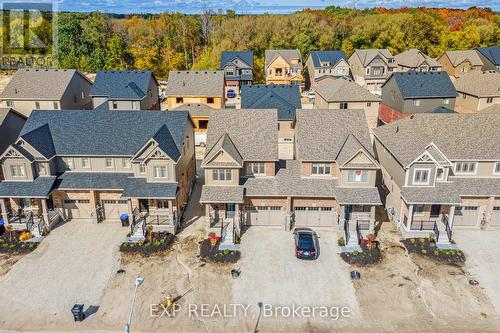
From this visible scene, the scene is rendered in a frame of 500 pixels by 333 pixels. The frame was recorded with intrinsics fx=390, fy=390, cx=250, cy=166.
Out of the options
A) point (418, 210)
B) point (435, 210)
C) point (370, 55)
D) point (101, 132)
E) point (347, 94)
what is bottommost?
point (435, 210)

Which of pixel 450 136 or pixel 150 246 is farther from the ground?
pixel 450 136

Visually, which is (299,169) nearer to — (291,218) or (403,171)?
(291,218)

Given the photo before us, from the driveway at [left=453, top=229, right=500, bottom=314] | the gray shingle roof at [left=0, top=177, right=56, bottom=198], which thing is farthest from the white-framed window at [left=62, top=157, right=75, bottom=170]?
the driveway at [left=453, top=229, right=500, bottom=314]

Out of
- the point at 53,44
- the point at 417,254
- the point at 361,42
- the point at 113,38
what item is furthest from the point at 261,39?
the point at 417,254

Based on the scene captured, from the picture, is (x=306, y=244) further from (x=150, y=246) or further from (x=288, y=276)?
(x=150, y=246)

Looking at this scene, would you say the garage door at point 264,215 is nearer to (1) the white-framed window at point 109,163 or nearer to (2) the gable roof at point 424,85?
(1) the white-framed window at point 109,163

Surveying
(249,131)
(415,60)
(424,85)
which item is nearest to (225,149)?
(249,131)
